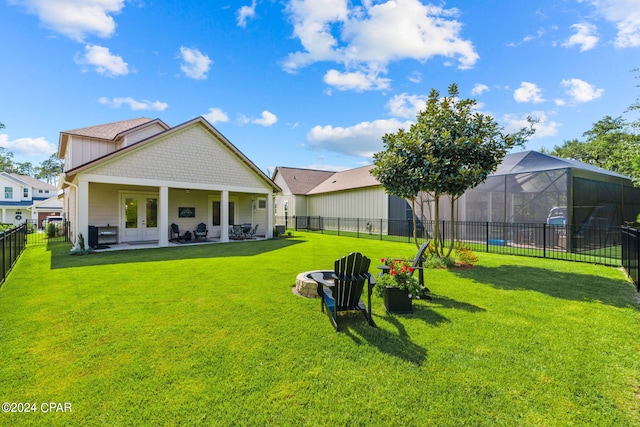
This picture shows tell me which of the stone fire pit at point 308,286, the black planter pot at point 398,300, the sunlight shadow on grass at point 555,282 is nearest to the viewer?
the black planter pot at point 398,300

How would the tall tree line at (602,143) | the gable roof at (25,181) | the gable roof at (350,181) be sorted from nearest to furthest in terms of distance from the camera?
the gable roof at (350,181)
the tall tree line at (602,143)
the gable roof at (25,181)

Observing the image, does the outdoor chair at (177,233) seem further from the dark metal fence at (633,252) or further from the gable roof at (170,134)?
the dark metal fence at (633,252)

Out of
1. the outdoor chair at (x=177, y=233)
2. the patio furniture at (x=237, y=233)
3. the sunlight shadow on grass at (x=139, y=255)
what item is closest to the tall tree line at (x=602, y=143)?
the patio furniture at (x=237, y=233)

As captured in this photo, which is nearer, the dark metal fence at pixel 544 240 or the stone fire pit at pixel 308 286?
the stone fire pit at pixel 308 286

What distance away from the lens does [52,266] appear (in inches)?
331

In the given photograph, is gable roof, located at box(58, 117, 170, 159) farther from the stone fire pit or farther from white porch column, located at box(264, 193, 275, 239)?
the stone fire pit

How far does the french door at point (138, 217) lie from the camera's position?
13867 mm

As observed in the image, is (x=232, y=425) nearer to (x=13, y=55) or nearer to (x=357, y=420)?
(x=357, y=420)

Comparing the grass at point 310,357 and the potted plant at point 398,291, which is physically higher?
the potted plant at point 398,291

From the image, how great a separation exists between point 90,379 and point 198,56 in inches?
497

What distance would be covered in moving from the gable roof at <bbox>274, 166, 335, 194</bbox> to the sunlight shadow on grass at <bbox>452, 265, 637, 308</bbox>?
73.4ft

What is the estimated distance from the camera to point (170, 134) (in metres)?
13.1

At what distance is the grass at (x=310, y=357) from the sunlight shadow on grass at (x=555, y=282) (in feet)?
0.25

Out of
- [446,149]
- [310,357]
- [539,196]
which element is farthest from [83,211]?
[539,196]
